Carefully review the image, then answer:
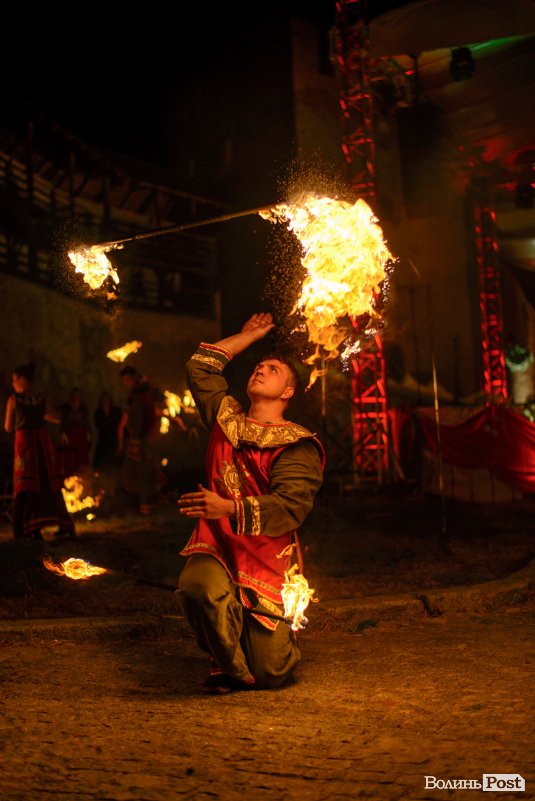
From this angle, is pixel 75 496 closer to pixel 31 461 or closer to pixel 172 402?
pixel 31 461

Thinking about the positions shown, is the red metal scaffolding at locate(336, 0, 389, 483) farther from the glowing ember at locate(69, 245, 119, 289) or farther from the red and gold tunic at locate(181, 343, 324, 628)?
the red and gold tunic at locate(181, 343, 324, 628)

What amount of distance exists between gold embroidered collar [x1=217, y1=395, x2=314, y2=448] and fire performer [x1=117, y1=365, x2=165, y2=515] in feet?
26.8

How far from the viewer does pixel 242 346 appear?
15.8ft

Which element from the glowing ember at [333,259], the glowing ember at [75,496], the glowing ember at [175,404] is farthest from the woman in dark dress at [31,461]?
the glowing ember at [175,404]

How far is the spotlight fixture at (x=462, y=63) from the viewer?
16062 mm

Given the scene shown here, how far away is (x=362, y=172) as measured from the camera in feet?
51.6

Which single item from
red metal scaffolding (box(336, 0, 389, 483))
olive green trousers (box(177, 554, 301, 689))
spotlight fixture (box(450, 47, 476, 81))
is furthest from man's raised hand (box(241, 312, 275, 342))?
spotlight fixture (box(450, 47, 476, 81))

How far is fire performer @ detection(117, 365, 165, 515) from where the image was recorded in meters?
12.8

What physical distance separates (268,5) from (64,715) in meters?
22.4

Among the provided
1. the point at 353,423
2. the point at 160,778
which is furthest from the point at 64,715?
the point at 353,423

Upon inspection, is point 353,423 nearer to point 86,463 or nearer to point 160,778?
point 86,463

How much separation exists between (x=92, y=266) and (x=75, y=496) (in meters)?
8.41

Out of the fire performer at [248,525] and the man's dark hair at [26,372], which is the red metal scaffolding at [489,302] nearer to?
the man's dark hair at [26,372]

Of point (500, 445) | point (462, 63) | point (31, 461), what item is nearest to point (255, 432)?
point (31, 461)
